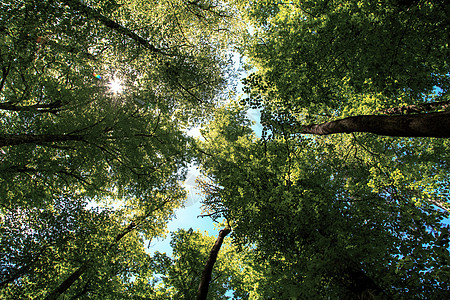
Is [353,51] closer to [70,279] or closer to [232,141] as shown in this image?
[232,141]

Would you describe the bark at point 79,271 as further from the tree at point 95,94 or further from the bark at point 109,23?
the bark at point 109,23

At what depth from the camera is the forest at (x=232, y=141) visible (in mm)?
4773

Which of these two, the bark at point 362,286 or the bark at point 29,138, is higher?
the bark at point 29,138

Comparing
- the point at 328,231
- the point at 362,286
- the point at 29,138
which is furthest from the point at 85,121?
the point at 362,286

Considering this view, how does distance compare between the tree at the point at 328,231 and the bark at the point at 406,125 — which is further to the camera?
the tree at the point at 328,231

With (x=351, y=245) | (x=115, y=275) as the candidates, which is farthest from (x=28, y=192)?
(x=351, y=245)

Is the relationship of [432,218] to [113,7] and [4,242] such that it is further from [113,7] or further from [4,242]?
[4,242]

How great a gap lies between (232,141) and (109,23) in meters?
8.55

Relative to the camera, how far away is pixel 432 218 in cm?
423

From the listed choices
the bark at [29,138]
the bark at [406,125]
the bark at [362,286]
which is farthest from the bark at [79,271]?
the bark at [406,125]

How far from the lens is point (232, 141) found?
1192 centimetres

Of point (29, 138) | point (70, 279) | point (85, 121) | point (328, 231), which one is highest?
point (85, 121)

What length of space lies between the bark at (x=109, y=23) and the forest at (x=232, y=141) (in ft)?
0.26

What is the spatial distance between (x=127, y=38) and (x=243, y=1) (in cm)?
602
